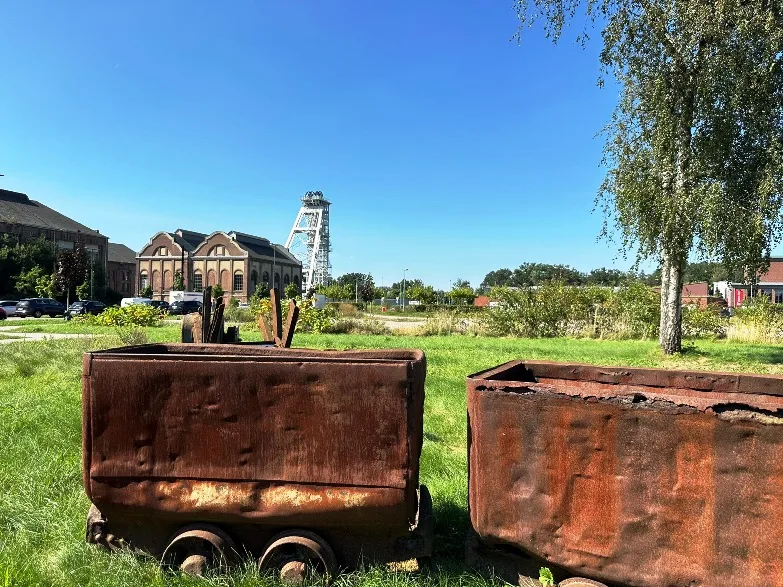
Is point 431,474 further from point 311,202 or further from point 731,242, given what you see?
point 311,202

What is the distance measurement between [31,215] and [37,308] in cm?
3775

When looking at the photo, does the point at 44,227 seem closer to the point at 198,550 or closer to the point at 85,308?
the point at 85,308

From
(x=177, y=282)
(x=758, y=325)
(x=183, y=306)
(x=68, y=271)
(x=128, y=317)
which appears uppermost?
(x=177, y=282)

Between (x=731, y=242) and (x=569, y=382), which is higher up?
(x=731, y=242)

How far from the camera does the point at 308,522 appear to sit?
2510mm

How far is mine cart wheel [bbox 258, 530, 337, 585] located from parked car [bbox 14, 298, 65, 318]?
40.6 m

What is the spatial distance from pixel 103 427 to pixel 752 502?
2.81m

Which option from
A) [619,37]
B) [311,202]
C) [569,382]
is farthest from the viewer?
[311,202]

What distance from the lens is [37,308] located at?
36406mm

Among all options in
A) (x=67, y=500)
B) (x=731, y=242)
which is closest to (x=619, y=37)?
(x=731, y=242)

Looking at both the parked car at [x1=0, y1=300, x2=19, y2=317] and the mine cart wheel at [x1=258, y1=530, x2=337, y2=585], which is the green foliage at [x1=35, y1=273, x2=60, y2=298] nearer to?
the parked car at [x1=0, y1=300, x2=19, y2=317]

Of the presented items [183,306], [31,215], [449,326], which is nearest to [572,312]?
[449,326]

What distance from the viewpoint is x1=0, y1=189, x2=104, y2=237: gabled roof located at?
62.8 meters

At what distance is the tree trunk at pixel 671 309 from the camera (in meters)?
13.1
